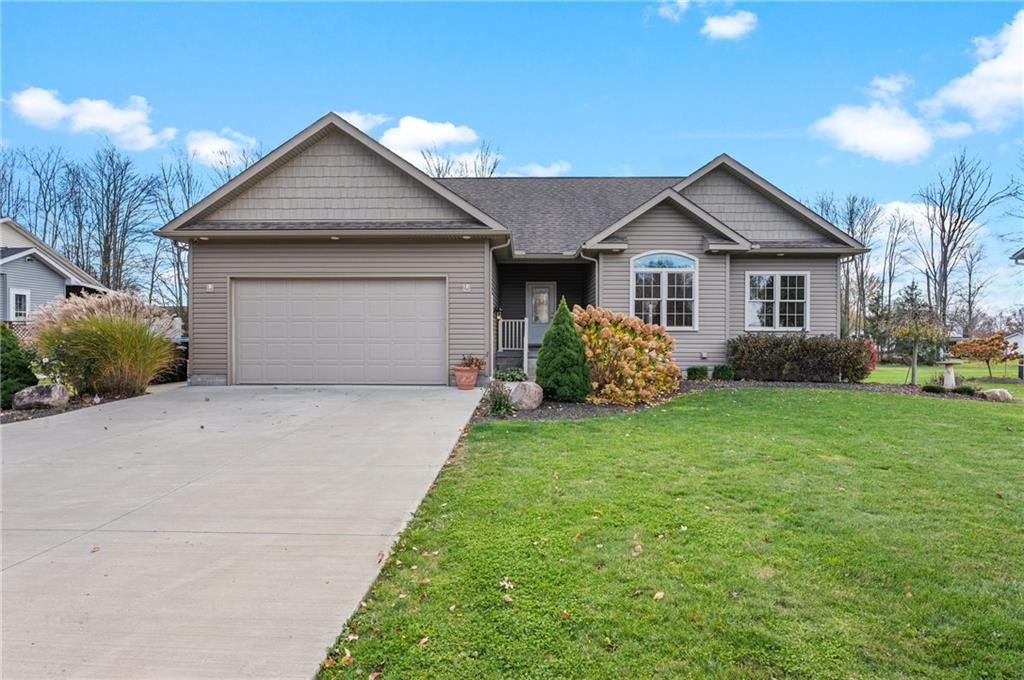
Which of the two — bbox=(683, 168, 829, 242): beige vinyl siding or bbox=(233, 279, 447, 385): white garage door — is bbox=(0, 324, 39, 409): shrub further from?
bbox=(683, 168, 829, 242): beige vinyl siding

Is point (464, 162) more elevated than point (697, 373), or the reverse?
point (464, 162)

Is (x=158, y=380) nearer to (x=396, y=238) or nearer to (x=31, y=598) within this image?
(x=396, y=238)

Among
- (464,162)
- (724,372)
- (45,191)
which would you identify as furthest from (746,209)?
(45,191)

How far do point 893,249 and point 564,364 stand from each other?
104ft

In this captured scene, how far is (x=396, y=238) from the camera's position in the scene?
1125 cm

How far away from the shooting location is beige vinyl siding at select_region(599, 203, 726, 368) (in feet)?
43.2

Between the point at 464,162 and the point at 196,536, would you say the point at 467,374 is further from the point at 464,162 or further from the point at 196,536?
the point at 464,162

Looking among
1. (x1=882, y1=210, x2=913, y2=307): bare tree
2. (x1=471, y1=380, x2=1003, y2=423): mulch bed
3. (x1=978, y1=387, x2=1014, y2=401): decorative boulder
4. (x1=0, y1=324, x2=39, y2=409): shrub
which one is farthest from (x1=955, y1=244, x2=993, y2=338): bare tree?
(x1=0, y1=324, x2=39, y2=409): shrub

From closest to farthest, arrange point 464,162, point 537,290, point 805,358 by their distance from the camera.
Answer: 1. point 805,358
2. point 537,290
3. point 464,162

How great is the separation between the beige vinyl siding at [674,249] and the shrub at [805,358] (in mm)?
1027

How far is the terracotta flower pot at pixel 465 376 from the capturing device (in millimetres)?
11008

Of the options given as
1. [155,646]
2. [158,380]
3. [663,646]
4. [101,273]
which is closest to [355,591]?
[155,646]

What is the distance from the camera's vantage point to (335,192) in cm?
1151

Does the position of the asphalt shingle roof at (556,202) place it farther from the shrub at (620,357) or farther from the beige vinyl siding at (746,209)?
the shrub at (620,357)
